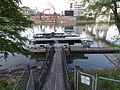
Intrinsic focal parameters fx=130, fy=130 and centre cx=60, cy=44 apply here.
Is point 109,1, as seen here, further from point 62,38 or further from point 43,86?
point 62,38

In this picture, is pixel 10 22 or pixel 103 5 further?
pixel 103 5

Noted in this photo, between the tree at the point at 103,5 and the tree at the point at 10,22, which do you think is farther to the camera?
the tree at the point at 103,5

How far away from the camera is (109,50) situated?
27359 millimetres

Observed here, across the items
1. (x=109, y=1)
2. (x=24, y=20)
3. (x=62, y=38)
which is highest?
(x=109, y=1)

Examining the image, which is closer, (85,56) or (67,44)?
(85,56)

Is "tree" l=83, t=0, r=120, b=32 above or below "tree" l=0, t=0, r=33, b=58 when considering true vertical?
above

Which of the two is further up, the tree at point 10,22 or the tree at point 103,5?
the tree at point 103,5

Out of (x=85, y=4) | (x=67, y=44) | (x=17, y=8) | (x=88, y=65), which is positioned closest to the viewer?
(x=17, y=8)

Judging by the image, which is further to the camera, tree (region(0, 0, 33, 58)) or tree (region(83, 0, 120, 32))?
tree (region(83, 0, 120, 32))

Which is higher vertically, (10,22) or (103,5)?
(103,5)

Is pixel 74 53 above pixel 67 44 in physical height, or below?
below

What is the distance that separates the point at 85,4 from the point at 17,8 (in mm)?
5698

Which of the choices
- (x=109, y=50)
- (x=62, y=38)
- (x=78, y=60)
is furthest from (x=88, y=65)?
(x=62, y=38)

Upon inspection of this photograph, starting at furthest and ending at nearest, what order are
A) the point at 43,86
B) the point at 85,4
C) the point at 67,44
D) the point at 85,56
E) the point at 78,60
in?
the point at 67,44 < the point at 85,56 < the point at 78,60 < the point at 85,4 < the point at 43,86
